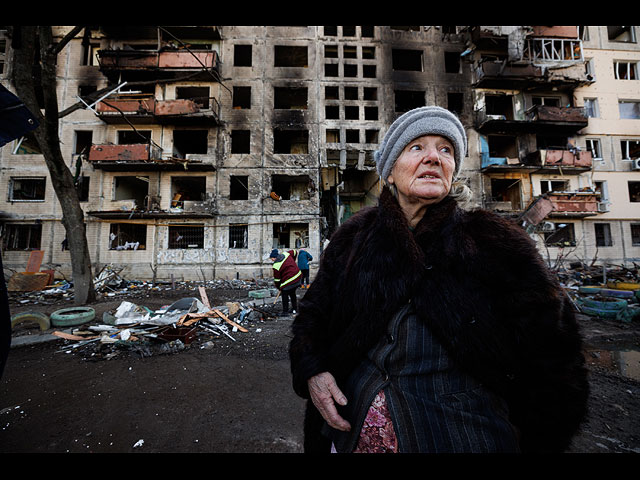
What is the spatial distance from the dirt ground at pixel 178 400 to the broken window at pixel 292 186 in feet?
49.5

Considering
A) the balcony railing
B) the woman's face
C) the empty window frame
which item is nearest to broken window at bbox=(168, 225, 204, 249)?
the balcony railing

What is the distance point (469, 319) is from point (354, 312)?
0.52 m

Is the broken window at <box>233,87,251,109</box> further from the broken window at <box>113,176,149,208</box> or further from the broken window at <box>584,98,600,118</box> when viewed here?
the broken window at <box>584,98,600,118</box>

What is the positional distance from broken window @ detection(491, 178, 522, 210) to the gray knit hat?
22.3 metres

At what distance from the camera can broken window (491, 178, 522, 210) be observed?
19.3 meters

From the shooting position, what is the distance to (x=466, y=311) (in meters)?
1.08

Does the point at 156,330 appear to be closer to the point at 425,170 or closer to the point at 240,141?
the point at 425,170

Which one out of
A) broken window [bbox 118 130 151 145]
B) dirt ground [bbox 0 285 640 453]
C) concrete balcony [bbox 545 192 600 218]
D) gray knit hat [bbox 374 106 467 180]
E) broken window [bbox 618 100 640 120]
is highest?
broken window [bbox 618 100 640 120]

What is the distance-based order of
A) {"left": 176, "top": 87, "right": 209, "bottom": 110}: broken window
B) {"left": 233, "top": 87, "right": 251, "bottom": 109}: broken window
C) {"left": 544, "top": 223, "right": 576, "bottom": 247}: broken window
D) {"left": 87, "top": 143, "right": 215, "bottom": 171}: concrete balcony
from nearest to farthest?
{"left": 87, "top": 143, "right": 215, "bottom": 171}: concrete balcony → {"left": 176, "top": 87, "right": 209, "bottom": 110}: broken window → {"left": 544, "top": 223, "right": 576, "bottom": 247}: broken window → {"left": 233, "top": 87, "right": 251, "bottom": 109}: broken window

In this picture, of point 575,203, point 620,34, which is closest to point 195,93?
point 575,203

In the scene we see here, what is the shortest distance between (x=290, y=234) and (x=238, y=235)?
3.70 meters

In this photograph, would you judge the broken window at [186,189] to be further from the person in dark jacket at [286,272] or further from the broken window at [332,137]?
the person in dark jacket at [286,272]
